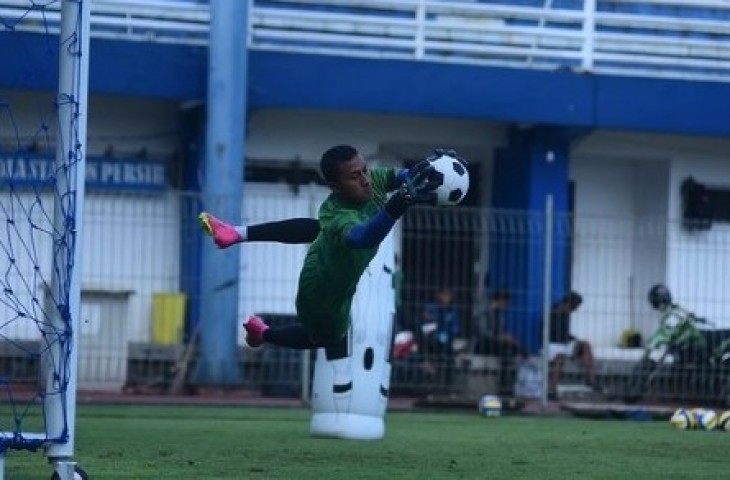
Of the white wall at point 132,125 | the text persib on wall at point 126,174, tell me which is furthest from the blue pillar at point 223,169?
the white wall at point 132,125

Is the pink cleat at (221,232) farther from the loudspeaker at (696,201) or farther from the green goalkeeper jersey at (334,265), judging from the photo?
the loudspeaker at (696,201)

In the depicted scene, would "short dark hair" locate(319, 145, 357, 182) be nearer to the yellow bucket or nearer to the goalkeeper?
the goalkeeper

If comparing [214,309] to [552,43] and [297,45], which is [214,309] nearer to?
[297,45]

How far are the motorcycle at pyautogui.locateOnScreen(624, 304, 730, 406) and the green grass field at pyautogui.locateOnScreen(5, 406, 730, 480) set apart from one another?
12.6 ft

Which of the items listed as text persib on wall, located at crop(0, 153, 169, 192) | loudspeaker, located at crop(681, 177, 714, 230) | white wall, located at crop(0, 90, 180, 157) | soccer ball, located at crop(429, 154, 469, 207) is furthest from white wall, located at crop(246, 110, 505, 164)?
soccer ball, located at crop(429, 154, 469, 207)

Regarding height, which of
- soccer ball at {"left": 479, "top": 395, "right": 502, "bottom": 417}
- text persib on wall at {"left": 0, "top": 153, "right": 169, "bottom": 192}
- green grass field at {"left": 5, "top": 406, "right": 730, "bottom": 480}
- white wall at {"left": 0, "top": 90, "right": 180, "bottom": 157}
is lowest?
green grass field at {"left": 5, "top": 406, "right": 730, "bottom": 480}

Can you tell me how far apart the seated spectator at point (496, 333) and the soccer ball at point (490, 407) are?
3.05 m

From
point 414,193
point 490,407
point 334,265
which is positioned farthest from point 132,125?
point 414,193

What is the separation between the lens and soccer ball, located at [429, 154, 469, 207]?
10.4 m

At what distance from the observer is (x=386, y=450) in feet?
43.0

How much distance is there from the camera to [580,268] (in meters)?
23.2

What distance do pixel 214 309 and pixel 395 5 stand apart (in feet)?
16.7

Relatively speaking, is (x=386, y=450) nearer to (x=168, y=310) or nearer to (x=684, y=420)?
(x=684, y=420)

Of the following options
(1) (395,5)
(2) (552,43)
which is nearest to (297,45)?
(1) (395,5)
